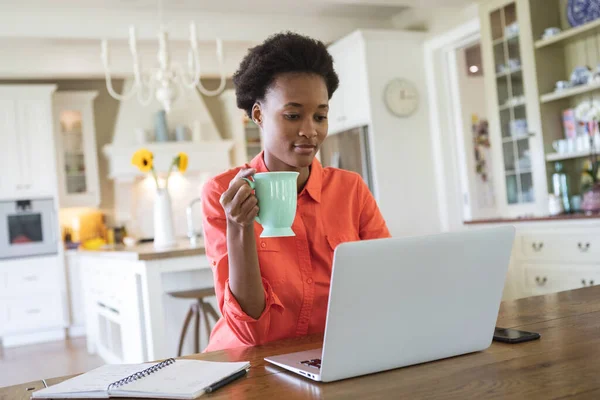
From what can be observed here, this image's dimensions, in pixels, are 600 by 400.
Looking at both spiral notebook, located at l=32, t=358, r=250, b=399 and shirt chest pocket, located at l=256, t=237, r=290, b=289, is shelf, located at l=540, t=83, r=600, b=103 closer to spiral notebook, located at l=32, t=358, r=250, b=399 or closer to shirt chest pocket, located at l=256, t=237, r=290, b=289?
shirt chest pocket, located at l=256, t=237, r=290, b=289

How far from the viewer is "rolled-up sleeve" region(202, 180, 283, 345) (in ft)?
4.01

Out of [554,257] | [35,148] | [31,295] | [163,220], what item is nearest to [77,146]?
[35,148]

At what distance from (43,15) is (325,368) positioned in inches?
192

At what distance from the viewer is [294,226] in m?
1.37

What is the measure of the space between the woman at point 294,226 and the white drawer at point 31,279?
5.38m

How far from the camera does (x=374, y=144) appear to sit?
523 centimetres

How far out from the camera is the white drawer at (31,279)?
6.04 meters

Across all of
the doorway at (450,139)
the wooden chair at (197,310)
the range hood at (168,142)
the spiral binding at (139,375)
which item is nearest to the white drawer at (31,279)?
the range hood at (168,142)

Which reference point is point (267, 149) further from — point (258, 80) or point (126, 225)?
point (126, 225)

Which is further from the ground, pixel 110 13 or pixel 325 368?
pixel 110 13

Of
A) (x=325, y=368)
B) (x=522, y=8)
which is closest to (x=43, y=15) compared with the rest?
(x=522, y=8)

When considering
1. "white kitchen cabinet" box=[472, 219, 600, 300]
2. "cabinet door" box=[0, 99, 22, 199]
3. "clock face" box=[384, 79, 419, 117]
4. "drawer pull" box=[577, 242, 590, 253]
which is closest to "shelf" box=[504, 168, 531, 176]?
"white kitchen cabinet" box=[472, 219, 600, 300]

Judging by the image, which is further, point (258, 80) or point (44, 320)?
point (44, 320)

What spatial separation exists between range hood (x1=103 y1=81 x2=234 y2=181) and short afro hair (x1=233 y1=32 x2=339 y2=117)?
5.70m
